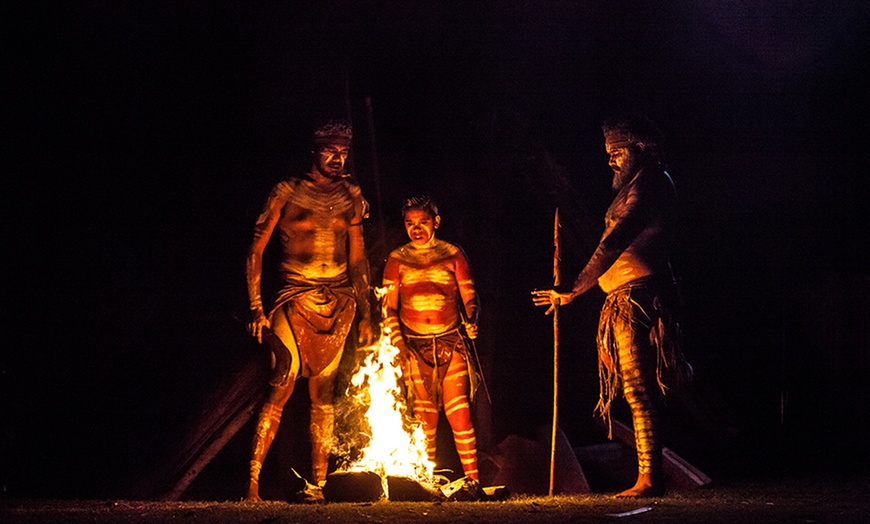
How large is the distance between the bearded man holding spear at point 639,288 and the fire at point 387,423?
131 centimetres

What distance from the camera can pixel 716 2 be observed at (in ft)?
33.3

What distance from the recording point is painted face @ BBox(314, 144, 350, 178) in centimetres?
764

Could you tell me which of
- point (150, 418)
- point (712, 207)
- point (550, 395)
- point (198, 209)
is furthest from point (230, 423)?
point (712, 207)

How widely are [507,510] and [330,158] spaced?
3.08 meters

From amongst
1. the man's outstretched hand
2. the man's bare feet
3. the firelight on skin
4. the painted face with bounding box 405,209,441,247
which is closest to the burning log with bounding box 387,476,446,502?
the firelight on skin

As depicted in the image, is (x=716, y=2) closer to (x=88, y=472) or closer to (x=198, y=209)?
(x=198, y=209)

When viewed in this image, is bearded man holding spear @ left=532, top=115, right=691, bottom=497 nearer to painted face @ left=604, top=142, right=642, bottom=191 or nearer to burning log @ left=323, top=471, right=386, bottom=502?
painted face @ left=604, top=142, right=642, bottom=191

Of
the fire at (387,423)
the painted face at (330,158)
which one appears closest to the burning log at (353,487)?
the fire at (387,423)

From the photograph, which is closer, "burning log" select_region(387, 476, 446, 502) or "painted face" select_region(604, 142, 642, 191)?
"burning log" select_region(387, 476, 446, 502)

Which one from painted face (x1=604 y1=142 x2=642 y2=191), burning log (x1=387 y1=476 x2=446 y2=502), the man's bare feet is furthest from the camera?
painted face (x1=604 y1=142 x2=642 y2=191)

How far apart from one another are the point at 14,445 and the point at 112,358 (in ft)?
3.83

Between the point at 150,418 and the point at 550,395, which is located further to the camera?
the point at 550,395

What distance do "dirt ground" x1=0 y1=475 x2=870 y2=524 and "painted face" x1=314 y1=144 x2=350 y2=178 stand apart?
258 cm

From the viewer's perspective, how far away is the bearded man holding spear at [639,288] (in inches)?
284
